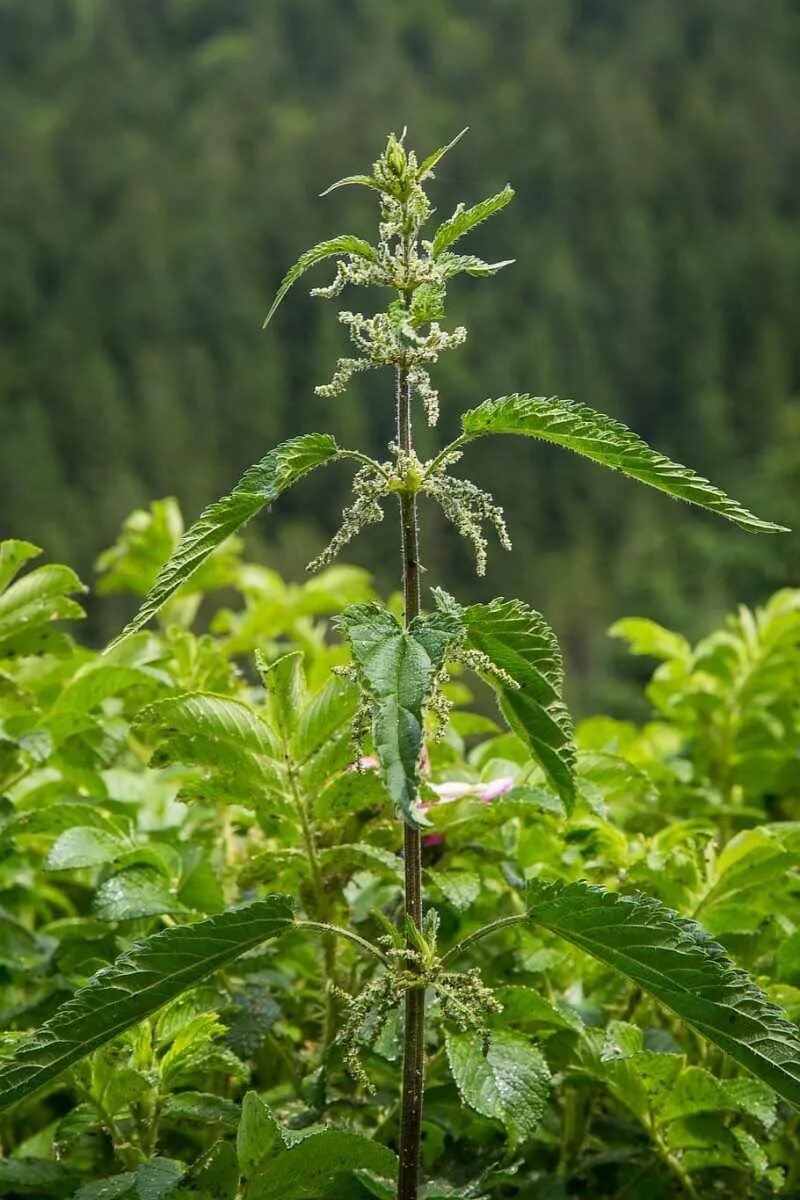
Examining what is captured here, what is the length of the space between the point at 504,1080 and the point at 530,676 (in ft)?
0.64

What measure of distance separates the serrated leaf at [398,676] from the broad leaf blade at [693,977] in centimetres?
11

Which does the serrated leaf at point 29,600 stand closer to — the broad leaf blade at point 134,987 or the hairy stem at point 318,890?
the hairy stem at point 318,890

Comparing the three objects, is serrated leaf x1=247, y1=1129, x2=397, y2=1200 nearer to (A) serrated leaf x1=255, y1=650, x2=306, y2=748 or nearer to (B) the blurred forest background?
(A) serrated leaf x1=255, y1=650, x2=306, y2=748

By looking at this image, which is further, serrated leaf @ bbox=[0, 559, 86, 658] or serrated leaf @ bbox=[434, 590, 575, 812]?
serrated leaf @ bbox=[0, 559, 86, 658]

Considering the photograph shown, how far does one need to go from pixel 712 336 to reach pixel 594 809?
27.7m

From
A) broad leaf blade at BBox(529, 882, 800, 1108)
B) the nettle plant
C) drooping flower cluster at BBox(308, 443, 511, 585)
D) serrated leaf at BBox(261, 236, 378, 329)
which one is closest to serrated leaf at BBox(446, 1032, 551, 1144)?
the nettle plant

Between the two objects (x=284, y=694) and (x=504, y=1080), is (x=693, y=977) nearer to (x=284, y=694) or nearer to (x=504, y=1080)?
(x=504, y=1080)

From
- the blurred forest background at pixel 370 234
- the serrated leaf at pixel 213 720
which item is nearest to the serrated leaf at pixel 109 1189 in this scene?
the serrated leaf at pixel 213 720

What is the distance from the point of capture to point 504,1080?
0.60 m

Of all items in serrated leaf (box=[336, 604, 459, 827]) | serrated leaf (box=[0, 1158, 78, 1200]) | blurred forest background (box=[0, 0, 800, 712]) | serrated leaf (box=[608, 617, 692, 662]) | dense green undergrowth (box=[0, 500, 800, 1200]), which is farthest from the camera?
blurred forest background (box=[0, 0, 800, 712])

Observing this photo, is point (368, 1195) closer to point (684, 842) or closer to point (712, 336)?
point (684, 842)

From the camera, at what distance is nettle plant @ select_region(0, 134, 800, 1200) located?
51 centimetres

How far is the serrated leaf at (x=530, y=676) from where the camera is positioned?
54 cm

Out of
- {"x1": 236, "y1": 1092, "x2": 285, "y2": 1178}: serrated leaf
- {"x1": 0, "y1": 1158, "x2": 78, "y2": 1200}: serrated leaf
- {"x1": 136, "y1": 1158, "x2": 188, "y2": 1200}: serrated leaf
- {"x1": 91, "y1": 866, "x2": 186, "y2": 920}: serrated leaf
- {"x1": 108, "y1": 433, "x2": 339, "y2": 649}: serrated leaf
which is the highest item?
{"x1": 108, "y1": 433, "x2": 339, "y2": 649}: serrated leaf
